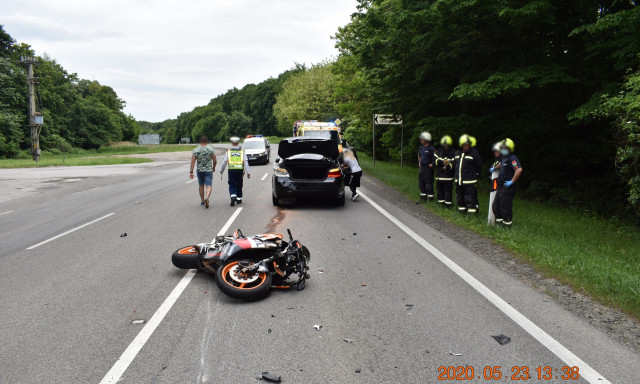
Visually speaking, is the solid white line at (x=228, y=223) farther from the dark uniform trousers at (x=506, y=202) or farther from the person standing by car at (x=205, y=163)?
the dark uniform trousers at (x=506, y=202)

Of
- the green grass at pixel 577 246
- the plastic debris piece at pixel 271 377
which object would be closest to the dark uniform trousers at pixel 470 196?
the green grass at pixel 577 246

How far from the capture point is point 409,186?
16734mm

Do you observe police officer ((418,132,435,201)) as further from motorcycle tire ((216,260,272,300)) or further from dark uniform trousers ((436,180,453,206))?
motorcycle tire ((216,260,272,300))

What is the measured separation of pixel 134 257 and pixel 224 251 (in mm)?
2343

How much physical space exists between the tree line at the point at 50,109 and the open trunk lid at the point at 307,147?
42.6 metres

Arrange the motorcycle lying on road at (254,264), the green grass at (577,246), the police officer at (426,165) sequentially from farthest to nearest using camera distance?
the police officer at (426,165), the green grass at (577,246), the motorcycle lying on road at (254,264)

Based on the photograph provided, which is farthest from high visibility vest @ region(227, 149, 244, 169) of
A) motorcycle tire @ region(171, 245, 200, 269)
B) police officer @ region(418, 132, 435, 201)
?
motorcycle tire @ region(171, 245, 200, 269)

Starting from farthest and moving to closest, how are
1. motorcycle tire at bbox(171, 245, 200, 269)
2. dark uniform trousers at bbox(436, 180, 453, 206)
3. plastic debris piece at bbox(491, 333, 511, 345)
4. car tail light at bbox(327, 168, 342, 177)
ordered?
car tail light at bbox(327, 168, 342, 177) < dark uniform trousers at bbox(436, 180, 453, 206) < motorcycle tire at bbox(171, 245, 200, 269) < plastic debris piece at bbox(491, 333, 511, 345)

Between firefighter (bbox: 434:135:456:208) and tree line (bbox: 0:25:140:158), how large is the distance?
4616 centimetres

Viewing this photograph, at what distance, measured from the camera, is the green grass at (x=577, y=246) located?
5477 mm

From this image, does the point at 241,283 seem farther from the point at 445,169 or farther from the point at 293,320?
the point at 445,169

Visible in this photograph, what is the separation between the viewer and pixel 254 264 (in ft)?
17.3

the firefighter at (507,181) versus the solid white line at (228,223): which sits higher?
the firefighter at (507,181)

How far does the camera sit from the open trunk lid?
42.2ft
